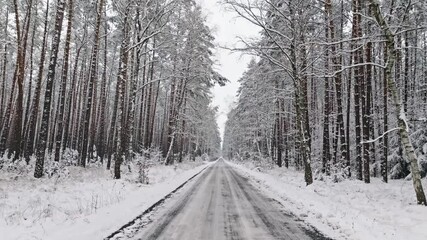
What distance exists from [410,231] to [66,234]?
6.80 m

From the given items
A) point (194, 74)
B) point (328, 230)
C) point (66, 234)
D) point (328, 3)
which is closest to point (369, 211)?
point (328, 230)

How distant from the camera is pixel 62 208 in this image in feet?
25.8

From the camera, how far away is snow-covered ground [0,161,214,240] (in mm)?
5777

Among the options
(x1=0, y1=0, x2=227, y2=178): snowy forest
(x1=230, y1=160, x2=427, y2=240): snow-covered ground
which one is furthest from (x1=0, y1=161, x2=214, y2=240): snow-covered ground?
(x1=230, y1=160, x2=427, y2=240): snow-covered ground

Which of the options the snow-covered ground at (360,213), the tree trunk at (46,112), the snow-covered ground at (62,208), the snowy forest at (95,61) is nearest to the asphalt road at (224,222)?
the snow-covered ground at (360,213)

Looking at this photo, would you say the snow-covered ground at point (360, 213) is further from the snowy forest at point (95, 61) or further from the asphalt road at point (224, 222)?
the snowy forest at point (95, 61)

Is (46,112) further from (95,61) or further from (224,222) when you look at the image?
(224,222)

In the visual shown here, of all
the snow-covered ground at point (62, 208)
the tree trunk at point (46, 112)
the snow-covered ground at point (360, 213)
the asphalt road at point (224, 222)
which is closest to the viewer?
the snow-covered ground at point (62, 208)

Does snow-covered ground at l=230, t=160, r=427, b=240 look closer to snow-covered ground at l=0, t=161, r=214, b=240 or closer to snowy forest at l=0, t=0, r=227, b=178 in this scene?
snow-covered ground at l=0, t=161, r=214, b=240

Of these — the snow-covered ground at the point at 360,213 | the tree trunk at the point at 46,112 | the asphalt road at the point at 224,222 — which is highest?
the tree trunk at the point at 46,112

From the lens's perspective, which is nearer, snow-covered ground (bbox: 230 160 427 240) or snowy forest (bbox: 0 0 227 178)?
snow-covered ground (bbox: 230 160 427 240)

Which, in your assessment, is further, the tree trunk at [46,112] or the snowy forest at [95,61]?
the snowy forest at [95,61]

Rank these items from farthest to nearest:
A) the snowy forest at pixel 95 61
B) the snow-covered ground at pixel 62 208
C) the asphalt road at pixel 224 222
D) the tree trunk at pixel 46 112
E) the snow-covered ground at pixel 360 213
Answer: the snowy forest at pixel 95 61, the tree trunk at pixel 46 112, the snow-covered ground at pixel 360 213, the asphalt road at pixel 224 222, the snow-covered ground at pixel 62 208

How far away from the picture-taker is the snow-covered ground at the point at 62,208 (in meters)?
5.78
